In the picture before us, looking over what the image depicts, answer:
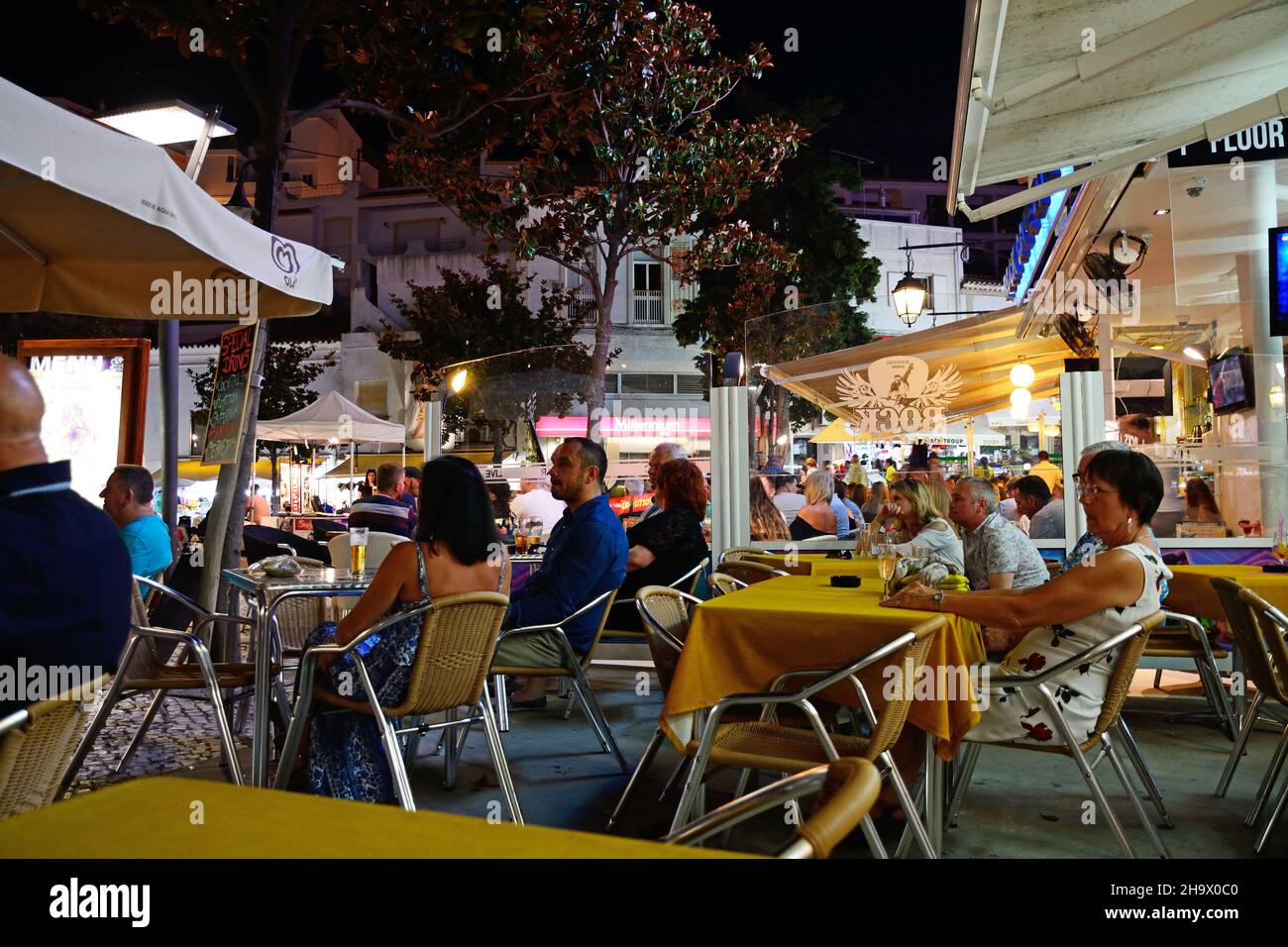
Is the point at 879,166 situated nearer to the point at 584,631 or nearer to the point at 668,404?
the point at 668,404

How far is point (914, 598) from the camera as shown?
3.51m

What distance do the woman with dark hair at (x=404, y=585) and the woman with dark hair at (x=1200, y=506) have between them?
6121mm

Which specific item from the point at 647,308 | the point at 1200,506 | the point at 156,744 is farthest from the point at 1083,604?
the point at 647,308

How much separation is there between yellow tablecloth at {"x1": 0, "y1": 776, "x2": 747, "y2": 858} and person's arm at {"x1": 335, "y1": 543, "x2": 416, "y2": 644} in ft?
7.54

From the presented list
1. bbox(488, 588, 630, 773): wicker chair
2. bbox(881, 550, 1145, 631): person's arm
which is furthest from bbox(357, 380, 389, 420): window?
bbox(881, 550, 1145, 631): person's arm

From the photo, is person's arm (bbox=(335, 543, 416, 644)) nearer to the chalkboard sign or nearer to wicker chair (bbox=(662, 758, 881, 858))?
the chalkboard sign

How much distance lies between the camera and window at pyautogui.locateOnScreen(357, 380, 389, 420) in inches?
1104

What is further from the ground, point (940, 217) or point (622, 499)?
point (940, 217)

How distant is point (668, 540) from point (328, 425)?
1017 cm

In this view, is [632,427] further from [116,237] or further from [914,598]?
[914,598]

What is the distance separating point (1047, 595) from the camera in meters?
3.36
